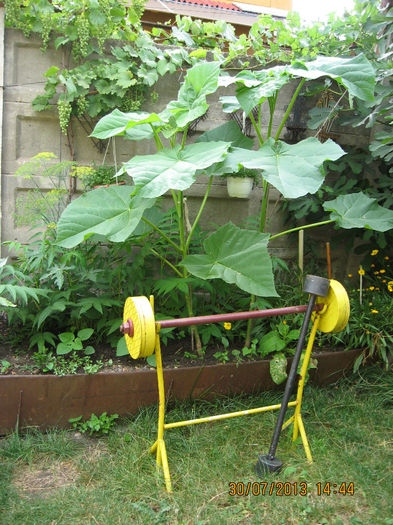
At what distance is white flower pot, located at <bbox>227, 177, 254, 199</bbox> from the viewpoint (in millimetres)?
2572

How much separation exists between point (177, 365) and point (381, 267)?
1.66m

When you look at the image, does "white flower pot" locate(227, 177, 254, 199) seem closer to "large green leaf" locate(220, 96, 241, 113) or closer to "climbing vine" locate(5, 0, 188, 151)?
"large green leaf" locate(220, 96, 241, 113)

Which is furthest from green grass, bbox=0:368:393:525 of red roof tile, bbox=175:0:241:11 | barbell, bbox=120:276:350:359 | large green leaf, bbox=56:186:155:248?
red roof tile, bbox=175:0:241:11

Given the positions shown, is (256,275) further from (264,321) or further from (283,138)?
(283,138)

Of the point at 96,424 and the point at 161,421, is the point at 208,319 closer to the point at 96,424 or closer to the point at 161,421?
the point at 161,421

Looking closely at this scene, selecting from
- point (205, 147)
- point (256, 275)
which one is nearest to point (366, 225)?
point (256, 275)

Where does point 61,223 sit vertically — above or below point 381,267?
above

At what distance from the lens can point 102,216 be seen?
1907 mm

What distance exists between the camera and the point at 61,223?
1840 millimetres

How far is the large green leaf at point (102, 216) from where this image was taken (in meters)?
1.81

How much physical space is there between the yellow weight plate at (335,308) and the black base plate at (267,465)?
1.80 feet

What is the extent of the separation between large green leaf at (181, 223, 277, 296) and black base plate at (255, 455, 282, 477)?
2.10 feet

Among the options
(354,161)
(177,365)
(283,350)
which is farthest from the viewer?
(354,161)

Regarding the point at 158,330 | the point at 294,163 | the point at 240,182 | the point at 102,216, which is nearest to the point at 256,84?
the point at 294,163
